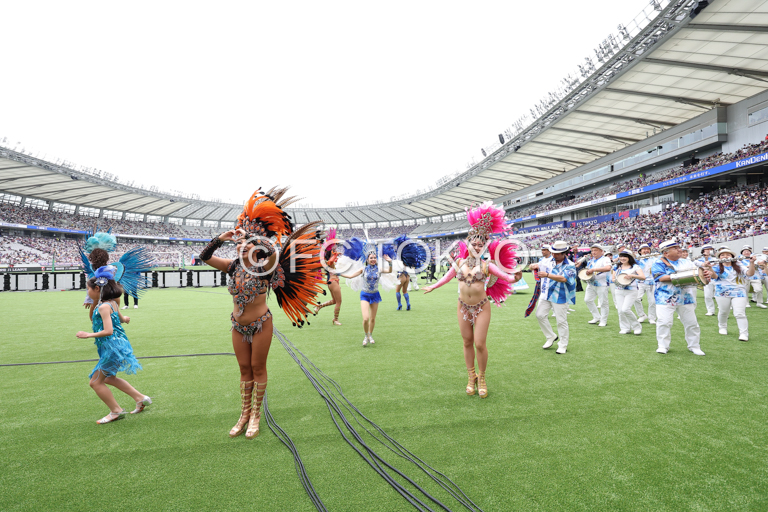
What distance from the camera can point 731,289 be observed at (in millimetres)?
6945

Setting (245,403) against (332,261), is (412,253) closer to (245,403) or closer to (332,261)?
(332,261)

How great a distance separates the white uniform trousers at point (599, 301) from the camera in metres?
8.59

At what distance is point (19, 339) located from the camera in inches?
306

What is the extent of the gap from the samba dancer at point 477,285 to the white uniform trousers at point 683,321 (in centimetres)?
332

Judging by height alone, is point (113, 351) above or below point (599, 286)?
below

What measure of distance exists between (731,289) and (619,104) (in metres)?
25.3

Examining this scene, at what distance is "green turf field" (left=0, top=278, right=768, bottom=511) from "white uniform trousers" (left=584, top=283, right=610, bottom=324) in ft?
6.84

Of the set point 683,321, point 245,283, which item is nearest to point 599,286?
point 683,321

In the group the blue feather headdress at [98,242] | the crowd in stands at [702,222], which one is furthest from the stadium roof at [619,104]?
the blue feather headdress at [98,242]

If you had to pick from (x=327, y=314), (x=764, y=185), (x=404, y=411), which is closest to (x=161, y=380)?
(x=404, y=411)

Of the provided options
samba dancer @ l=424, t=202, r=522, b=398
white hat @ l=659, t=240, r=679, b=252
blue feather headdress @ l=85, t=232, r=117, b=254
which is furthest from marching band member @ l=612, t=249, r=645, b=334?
blue feather headdress @ l=85, t=232, r=117, b=254

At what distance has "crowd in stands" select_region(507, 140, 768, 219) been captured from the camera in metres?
24.0

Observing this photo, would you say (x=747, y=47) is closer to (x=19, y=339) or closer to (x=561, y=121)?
(x=561, y=121)

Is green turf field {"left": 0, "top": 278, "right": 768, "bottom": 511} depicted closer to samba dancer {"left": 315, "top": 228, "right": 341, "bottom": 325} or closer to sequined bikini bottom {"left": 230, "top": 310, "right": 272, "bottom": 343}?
sequined bikini bottom {"left": 230, "top": 310, "right": 272, "bottom": 343}
